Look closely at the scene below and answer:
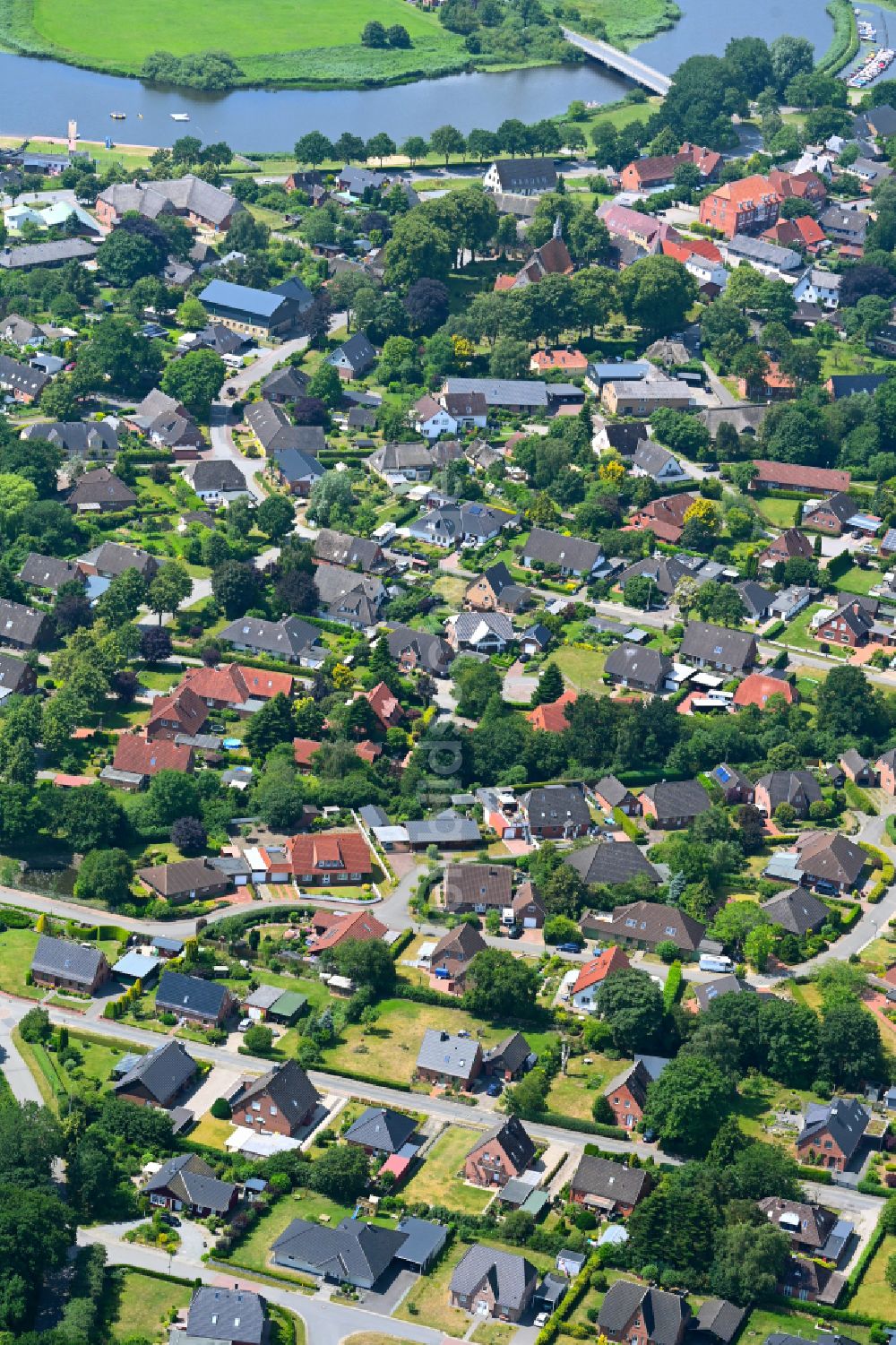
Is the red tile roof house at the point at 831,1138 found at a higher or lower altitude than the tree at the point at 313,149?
lower

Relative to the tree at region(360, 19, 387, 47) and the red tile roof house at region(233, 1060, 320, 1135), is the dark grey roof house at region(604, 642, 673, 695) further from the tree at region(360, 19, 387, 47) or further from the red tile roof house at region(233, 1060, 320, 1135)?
the tree at region(360, 19, 387, 47)

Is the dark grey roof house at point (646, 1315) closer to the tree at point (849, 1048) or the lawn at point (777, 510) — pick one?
the tree at point (849, 1048)

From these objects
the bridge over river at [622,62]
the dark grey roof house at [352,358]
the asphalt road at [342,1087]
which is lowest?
the asphalt road at [342,1087]

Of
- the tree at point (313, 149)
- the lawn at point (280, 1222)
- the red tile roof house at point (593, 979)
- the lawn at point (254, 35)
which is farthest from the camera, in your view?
the lawn at point (254, 35)

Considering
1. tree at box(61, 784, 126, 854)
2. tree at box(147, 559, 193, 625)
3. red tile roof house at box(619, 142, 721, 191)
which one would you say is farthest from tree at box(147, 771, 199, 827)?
red tile roof house at box(619, 142, 721, 191)

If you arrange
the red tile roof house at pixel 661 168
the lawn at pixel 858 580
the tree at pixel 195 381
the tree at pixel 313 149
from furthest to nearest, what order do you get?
the red tile roof house at pixel 661 168, the tree at pixel 313 149, the tree at pixel 195 381, the lawn at pixel 858 580

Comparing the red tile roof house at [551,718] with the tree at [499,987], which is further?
the red tile roof house at [551,718]

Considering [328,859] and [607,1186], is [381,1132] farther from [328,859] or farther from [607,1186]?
[328,859]

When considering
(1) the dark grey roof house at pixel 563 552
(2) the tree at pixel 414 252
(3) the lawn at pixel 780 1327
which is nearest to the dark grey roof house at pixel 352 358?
(2) the tree at pixel 414 252
